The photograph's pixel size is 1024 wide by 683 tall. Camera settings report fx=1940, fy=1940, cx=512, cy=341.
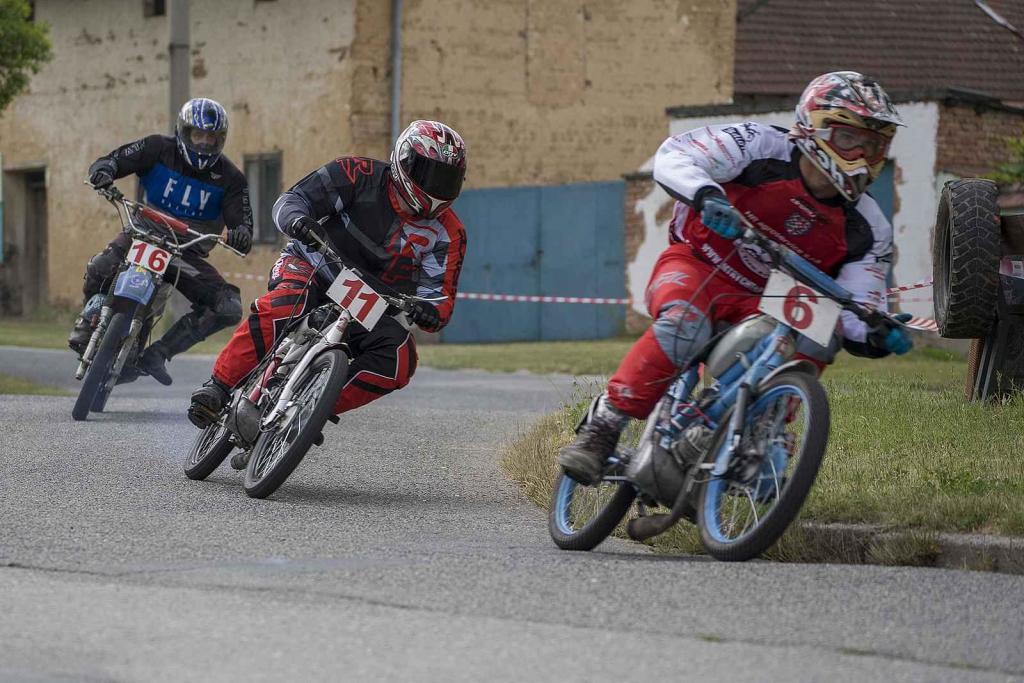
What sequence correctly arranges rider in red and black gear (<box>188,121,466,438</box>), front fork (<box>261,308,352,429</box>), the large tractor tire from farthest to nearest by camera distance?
the large tractor tire → rider in red and black gear (<box>188,121,466,438</box>) → front fork (<box>261,308,352,429</box>)

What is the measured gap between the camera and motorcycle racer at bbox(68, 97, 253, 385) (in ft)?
38.3

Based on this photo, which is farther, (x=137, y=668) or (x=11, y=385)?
(x=11, y=385)

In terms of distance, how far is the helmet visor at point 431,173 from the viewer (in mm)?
8148

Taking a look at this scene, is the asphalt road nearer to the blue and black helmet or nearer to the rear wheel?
the rear wheel

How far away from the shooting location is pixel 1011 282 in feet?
34.7

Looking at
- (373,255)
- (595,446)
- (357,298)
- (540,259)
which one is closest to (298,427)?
(357,298)

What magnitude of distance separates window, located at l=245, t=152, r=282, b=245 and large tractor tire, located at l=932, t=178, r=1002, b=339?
18.2m

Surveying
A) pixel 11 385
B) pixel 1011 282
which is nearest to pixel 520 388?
pixel 11 385

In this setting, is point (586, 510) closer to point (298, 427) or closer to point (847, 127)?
point (298, 427)

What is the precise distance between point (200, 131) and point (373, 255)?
3617mm

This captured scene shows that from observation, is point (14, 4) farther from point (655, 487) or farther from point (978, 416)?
point (655, 487)

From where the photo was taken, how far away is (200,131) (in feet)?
38.3

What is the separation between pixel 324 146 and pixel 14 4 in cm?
747

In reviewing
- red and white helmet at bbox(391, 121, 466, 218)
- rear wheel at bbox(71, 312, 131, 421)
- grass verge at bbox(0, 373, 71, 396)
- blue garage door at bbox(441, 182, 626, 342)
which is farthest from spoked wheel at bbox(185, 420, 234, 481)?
blue garage door at bbox(441, 182, 626, 342)
